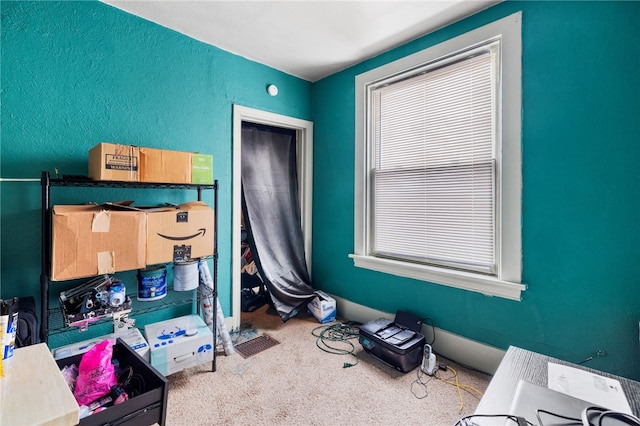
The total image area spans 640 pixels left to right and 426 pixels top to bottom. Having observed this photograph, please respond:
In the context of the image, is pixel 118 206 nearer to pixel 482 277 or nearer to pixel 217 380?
pixel 217 380

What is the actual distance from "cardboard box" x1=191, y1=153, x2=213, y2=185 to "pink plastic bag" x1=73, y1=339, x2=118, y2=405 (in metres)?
1.04

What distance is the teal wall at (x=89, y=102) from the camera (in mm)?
1739

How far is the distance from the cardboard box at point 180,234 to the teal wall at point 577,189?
1901mm

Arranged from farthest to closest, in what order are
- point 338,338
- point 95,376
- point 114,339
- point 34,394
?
point 338,338, point 114,339, point 95,376, point 34,394

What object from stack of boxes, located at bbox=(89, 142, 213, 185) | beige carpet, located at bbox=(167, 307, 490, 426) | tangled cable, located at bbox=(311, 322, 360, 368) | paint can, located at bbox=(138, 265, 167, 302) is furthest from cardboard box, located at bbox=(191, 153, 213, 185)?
tangled cable, located at bbox=(311, 322, 360, 368)

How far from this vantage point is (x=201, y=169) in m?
1.98

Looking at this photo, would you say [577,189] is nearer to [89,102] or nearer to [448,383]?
[448,383]

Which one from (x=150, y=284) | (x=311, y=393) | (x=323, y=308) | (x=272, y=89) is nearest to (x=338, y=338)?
(x=323, y=308)

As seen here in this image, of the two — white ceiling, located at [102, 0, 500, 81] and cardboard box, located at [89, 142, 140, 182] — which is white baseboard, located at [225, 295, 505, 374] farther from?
white ceiling, located at [102, 0, 500, 81]

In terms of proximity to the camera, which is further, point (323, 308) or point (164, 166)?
point (323, 308)

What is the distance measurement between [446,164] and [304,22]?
1490 mm

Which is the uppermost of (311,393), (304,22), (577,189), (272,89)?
(304,22)

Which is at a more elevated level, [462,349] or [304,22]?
[304,22]

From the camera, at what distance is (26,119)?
1.77 meters
